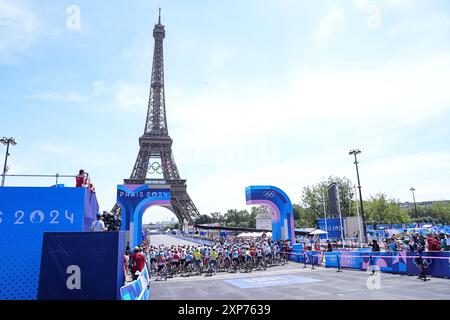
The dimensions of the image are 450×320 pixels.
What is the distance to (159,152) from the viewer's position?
7450 cm

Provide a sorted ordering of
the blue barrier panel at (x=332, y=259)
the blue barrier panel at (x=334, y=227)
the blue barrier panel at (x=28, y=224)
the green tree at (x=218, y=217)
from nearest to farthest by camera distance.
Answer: the blue barrier panel at (x=28, y=224) → the blue barrier panel at (x=332, y=259) → the blue barrier panel at (x=334, y=227) → the green tree at (x=218, y=217)

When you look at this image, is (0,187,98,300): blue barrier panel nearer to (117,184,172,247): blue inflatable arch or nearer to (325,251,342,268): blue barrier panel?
(325,251,342,268): blue barrier panel

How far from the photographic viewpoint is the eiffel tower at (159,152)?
70375 millimetres

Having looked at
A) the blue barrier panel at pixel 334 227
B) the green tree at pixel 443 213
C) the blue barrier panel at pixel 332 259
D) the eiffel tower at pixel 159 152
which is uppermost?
the eiffel tower at pixel 159 152

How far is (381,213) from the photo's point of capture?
205 feet

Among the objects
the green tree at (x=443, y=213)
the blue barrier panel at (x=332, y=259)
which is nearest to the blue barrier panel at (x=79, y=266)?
the blue barrier panel at (x=332, y=259)

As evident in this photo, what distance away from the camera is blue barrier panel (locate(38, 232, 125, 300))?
5574mm

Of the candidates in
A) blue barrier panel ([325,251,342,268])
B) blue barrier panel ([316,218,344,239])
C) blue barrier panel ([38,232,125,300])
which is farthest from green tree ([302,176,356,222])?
blue barrier panel ([38,232,125,300])

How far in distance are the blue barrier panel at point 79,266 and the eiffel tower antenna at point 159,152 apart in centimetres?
6367

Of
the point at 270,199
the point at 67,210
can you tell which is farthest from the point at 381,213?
the point at 67,210

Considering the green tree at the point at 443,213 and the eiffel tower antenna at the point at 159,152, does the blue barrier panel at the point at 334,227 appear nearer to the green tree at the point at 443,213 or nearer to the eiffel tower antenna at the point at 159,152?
the eiffel tower antenna at the point at 159,152
